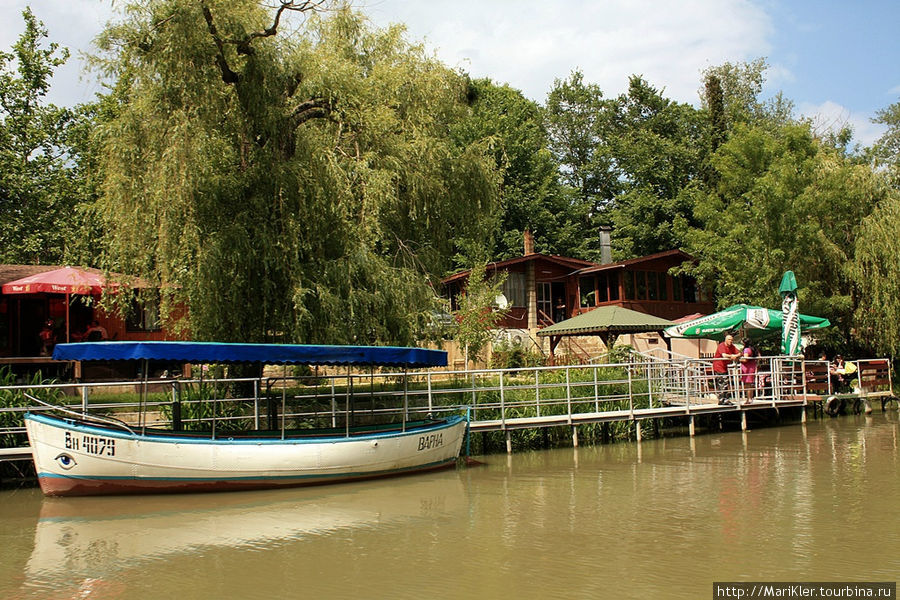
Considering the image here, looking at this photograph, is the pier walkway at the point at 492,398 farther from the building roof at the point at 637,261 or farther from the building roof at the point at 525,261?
the building roof at the point at 637,261

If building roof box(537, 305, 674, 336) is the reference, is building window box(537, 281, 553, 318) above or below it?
above

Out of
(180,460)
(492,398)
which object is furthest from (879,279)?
(180,460)

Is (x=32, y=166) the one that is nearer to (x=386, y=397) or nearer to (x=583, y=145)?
→ (x=386, y=397)

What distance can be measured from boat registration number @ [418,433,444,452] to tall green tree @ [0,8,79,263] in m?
21.3

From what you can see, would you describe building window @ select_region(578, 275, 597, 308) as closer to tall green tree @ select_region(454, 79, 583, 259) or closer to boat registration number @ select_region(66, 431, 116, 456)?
tall green tree @ select_region(454, 79, 583, 259)

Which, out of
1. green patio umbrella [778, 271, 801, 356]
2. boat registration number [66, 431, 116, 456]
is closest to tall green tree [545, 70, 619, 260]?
green patio umbrella [778, 271, 801, 356]

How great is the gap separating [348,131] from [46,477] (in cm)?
914

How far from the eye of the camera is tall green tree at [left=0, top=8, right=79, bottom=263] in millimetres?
30172

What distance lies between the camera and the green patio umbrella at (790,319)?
867 inches

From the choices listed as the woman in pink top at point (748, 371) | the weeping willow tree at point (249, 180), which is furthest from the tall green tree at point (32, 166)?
the woman in pink top at point (748, 371)

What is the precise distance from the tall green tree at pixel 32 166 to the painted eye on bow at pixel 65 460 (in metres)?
19.7

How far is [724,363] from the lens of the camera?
20828 mm

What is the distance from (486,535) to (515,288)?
2681 centimetres

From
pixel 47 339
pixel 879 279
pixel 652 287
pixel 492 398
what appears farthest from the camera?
pixel 652 287
